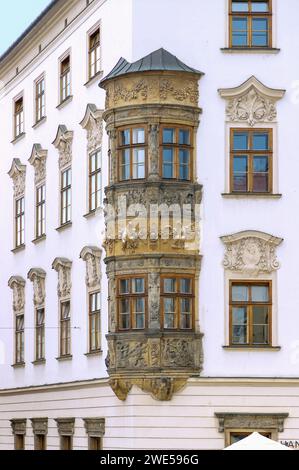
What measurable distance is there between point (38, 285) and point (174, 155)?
1097cm

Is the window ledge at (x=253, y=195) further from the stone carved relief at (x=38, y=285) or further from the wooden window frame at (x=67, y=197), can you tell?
the stone carved relief at (x=38, y=285)

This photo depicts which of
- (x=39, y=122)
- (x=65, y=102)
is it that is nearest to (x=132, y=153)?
(x=65, y=102)

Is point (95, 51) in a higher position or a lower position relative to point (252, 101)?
higher

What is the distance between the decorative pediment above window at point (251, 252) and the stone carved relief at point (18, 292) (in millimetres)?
13249

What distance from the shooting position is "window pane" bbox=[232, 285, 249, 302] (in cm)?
3366

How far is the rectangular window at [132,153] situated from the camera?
33781 millimetres

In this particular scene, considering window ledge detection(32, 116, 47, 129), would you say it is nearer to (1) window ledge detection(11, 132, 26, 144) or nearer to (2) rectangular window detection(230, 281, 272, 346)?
(1) window ledge detection(11, 132, 26, 144)

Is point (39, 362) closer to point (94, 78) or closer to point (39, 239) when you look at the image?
point (39, 239)

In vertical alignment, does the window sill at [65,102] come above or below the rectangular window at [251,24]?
below

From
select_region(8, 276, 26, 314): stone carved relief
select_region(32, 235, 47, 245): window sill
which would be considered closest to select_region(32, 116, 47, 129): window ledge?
select_region(32, 235, 47, 245): window sill

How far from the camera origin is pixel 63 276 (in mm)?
40062

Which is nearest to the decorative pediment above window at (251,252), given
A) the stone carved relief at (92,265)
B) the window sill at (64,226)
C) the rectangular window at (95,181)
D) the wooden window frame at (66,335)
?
the stone carved relief at (92,265)

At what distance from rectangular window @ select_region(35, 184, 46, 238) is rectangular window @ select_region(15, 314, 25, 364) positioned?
3.73m
